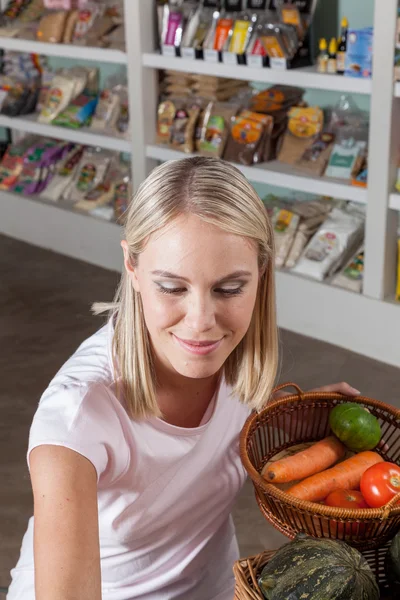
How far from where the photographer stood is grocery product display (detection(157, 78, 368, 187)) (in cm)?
419

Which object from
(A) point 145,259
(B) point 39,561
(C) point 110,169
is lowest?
(C) point 110,169

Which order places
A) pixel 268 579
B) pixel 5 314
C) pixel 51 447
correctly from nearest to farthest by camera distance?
pixel 268 579, pixel 51 447, pixel 5 314

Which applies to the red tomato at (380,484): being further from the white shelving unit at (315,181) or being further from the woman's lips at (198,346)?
the white shelving unit at (315,181)

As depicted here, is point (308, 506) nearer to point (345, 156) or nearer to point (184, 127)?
point (345, 156)

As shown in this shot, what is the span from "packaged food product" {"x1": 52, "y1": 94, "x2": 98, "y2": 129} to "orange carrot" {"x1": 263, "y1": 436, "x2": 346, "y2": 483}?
13.1ft

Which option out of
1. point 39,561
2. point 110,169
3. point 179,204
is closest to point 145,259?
point 179,204

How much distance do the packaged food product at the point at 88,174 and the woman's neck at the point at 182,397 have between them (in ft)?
12.9

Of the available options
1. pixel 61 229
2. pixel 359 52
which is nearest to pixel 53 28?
pixel 61 229

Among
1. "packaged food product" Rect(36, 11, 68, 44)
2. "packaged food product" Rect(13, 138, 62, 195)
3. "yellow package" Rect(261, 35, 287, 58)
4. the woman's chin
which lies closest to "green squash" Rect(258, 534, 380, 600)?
the woman's chin

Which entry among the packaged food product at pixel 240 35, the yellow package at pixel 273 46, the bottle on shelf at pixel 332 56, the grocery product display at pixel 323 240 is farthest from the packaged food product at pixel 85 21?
the bottle on shelf at pixel 332 56

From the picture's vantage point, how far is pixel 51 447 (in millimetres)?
1344

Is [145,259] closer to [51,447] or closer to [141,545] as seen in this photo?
[51,447]

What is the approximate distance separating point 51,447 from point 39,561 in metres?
0.17

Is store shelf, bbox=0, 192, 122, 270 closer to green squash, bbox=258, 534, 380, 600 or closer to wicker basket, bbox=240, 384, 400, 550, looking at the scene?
wicker basket, bbox=240, 384, 400, 550
